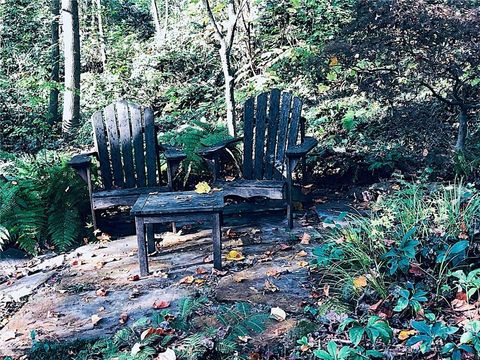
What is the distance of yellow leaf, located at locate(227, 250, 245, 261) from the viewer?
3209 millimetres

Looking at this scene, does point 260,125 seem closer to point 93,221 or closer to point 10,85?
point 93,221

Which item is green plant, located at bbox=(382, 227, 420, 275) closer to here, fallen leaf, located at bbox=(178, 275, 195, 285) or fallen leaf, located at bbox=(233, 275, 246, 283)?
fallen leaf, located at bbox=(233, 275, 246, 283)

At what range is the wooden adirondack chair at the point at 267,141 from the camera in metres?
3.88

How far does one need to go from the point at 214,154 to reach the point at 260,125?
1.79 ft

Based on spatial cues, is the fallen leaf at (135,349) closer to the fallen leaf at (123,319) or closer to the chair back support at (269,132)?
the fallen leaf at (123,319)

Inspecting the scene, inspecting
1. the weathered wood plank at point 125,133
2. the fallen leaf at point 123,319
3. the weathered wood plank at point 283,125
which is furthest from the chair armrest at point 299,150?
the fallen leaf at point 123,319

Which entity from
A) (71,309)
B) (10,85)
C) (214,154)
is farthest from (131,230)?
(10,85)

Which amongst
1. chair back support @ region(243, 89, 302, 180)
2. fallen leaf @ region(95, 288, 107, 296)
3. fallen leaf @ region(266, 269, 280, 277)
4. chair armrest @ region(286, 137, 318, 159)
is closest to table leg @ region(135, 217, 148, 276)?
fallen leaf @ region(95, 288, 107, 296)

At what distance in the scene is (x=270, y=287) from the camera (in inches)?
106

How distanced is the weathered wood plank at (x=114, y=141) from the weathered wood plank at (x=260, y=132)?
1.15 m

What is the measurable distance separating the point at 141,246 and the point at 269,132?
1637 mm

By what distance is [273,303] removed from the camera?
2.52 meters

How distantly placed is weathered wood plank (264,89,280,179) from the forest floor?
51cm

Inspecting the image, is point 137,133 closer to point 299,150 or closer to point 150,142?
point 150,142
